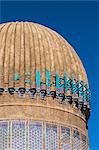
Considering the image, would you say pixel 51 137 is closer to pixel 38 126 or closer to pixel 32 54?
pixel 38 126

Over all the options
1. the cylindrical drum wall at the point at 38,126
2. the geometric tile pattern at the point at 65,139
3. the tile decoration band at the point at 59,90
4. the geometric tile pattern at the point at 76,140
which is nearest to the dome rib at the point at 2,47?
the tile decoration band at the point at 59,90

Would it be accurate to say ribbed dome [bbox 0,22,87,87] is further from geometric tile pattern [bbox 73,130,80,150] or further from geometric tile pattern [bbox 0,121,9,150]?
geometric tile pattern [bbox 73,130,80,150]

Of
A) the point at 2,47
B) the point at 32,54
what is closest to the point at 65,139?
the point at 32,54

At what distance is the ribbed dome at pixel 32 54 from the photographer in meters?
24.6

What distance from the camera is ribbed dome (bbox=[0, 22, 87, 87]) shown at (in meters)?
24.6

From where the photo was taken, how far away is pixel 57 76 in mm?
24984

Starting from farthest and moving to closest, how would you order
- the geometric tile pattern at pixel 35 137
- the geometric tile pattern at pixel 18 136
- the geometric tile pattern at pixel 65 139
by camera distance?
the geometric tile pattern at pixel 65 139
the geometric tile pattern at pixel 35 137
the geometric tile pattern at pixel 18 136

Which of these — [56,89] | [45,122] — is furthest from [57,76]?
[45,122]

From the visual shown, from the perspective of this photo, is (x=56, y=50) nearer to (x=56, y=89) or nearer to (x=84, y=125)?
(x=56, y=89)

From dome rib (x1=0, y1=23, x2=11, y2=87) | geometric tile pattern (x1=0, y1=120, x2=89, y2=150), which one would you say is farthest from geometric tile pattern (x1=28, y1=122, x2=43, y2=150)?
dome rib (x1=0, y1=23, x2=11, y2=87)

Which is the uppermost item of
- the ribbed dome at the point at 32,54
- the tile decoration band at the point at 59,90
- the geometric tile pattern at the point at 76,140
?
the ribbed dome at the point at 32,54

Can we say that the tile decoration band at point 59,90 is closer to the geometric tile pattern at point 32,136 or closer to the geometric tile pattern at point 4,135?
the geometric tile pattern at point 32,136

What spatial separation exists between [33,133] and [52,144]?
0.93 m

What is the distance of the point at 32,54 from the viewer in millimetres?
25094
